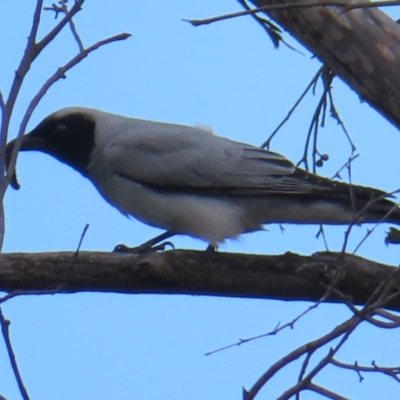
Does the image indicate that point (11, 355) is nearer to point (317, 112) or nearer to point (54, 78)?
point (54, 78)

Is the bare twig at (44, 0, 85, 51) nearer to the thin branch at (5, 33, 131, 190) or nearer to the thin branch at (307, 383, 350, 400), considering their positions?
the thin branch at (5, 33, 131, 190)

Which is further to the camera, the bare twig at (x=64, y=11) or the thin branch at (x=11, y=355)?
the bare twig at (x=64, y=11)

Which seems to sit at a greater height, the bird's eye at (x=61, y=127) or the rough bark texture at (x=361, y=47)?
the bird's eye at (x=61, y=127)

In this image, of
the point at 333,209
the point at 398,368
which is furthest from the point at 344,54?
the point at 398,368

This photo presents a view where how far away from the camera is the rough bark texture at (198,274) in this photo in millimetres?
4645

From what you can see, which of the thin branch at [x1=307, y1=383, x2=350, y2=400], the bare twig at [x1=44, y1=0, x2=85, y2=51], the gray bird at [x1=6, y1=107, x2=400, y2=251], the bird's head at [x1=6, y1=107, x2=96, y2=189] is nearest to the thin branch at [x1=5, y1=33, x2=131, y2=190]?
the bare twig at [x1=44, y1=0, x2=85, y2=51]

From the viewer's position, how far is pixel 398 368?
3.32 metres

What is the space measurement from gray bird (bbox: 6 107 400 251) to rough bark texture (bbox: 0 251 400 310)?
478mm

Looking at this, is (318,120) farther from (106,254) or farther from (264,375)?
(264,375)

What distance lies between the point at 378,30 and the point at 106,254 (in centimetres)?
175

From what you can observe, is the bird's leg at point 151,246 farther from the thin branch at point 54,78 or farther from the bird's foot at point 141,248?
the thin branch at point 54,78

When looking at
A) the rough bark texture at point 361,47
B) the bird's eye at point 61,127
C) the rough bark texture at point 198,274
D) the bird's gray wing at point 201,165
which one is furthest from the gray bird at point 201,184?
the rough bark texture at point 361,47

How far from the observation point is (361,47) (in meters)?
4.64

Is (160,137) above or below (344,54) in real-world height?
above
